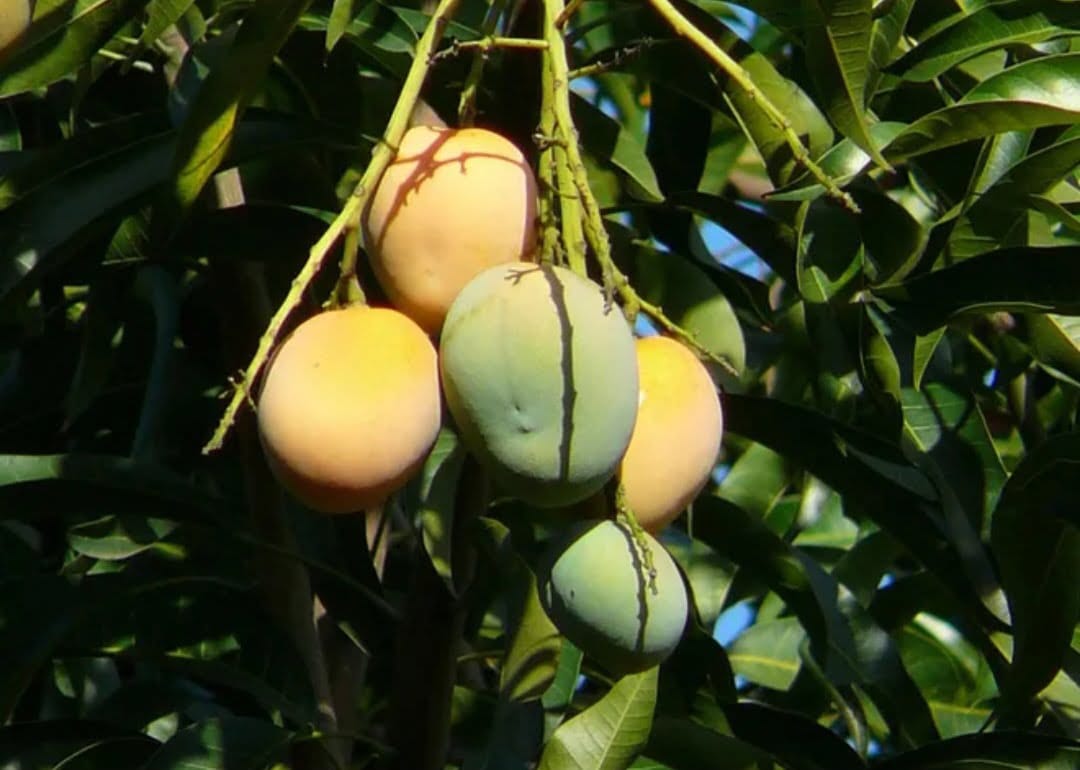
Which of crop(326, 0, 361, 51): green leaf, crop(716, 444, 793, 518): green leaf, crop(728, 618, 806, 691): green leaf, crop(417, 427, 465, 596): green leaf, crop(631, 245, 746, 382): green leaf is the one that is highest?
crop(326, 0, 361, 51): green leaf

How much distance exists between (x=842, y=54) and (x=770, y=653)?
72cm

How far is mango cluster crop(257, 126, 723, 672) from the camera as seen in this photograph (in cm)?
68

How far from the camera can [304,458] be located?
2.33 feet

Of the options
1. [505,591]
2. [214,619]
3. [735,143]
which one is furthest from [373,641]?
[735,143]

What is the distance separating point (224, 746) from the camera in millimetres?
1021

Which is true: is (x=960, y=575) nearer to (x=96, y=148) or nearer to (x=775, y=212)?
(x=775, y=212)

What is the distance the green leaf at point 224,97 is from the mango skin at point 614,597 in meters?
0.22

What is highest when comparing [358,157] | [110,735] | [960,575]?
[358,157]

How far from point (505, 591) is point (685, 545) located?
0.80 ft

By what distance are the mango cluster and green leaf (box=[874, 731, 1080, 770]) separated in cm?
35

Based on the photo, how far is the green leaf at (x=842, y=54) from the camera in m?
0.85

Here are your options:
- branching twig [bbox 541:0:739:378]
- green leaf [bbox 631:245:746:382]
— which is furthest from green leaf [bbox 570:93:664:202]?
branching twig [bbox 541:0:739:378]

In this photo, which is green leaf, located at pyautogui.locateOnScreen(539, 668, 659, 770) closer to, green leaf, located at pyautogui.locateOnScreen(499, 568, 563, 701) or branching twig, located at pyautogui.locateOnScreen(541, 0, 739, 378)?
green leaf, located at pyautogui.locateOnScreen(499, 568, 563, 701)

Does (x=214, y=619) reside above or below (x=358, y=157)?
below
